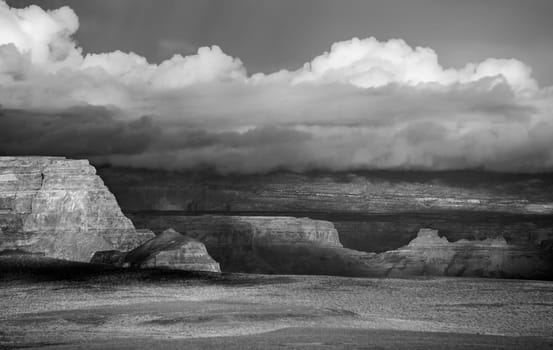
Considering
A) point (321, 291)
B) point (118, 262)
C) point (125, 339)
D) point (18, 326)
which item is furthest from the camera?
point (118, 262)

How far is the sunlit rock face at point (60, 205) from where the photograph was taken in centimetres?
18166

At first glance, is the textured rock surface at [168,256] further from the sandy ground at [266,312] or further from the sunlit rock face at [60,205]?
the sandy ground at [266,312]

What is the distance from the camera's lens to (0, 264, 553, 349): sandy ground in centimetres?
5894

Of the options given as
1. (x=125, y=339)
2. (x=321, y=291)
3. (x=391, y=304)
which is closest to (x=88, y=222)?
(x=321, y=291)

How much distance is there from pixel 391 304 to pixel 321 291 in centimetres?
1203

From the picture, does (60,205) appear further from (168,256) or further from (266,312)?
(266,312)

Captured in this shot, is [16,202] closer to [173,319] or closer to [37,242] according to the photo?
[37,242]

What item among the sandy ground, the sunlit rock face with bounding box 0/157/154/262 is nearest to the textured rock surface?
the sunlit rock face with bounding box 0/157/154/262

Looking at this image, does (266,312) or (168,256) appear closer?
(266,312)

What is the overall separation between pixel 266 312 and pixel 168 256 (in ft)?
260

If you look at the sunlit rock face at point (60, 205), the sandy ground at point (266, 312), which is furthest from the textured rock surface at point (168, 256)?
the sandy ground at point (266, 312)

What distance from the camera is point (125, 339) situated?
59.8 m

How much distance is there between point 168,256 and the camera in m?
152

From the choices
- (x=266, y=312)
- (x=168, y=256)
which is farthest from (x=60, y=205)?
(x=266, y=312)
